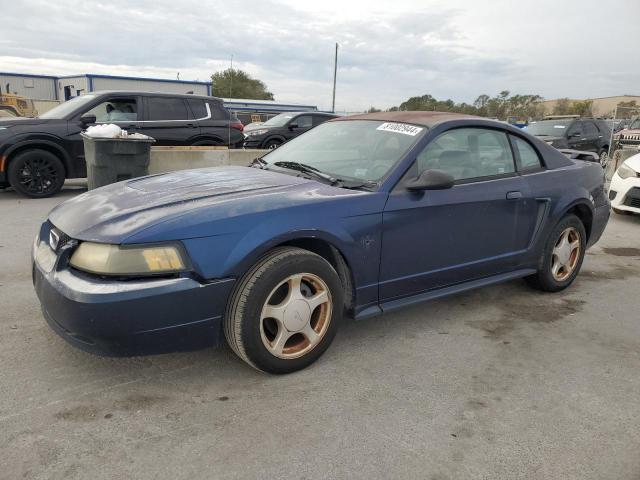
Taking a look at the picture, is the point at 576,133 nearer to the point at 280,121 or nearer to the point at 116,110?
the point at 280,121

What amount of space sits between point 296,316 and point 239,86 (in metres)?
67.1

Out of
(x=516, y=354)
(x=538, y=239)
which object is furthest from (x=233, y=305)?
(x=538, y=239)

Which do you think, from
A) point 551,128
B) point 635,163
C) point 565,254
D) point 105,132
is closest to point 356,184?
point 565,254

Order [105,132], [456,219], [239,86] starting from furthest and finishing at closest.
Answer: [239,86] → [105,132] → [456,219]

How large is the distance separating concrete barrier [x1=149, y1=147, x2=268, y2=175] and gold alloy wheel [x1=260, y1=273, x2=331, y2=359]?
588cm

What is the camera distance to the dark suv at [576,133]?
1392 cm

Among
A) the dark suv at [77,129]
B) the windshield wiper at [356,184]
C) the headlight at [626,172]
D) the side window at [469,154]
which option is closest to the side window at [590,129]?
the headlight at [626,172]

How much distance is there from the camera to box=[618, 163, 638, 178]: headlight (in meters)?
7.55

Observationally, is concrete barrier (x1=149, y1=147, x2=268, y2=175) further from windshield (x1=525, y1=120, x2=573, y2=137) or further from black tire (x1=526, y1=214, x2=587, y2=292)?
windshield (x1=525, y1=120, x2=573, y2=137)

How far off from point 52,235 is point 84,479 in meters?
1.39

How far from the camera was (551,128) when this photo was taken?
14.3 meters

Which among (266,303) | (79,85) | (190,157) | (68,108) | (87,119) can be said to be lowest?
(266,303)

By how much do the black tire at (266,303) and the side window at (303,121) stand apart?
1171 cm

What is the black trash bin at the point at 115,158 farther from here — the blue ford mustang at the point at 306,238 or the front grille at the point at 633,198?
the front grille at the point at 633,198
